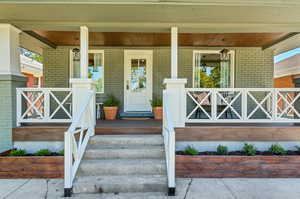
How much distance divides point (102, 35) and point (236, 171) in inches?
171

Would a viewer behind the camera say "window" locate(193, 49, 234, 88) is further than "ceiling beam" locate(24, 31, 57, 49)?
Yes

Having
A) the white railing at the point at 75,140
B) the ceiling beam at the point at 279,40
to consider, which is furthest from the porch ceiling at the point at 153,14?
the white railing at the point at 75,140

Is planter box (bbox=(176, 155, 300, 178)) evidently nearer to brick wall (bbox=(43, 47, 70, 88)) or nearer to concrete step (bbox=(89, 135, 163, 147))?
concrete step (bbox=(89, 135, 163, 147))

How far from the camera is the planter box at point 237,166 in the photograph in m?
3.59

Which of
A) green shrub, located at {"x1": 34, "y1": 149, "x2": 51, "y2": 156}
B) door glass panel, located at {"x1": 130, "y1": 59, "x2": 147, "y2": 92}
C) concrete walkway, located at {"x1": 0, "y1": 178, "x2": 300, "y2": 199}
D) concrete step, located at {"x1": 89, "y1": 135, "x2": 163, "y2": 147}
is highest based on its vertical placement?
door glass panel, located at {"x1": 130, "y1": 59, "x2": 147, "y2": 92}

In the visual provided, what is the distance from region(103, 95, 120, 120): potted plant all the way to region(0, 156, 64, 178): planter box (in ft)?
8.93

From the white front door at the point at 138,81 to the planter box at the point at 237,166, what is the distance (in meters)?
3.34

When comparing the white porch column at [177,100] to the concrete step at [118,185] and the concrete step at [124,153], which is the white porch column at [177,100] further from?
the concrete step at [118,185]

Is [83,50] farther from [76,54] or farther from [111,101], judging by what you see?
[76,54]

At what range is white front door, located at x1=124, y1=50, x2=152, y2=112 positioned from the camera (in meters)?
6.75

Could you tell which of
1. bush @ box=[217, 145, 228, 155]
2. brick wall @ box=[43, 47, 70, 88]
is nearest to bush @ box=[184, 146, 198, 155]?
bush @ box=[217, 145, 228, 155]

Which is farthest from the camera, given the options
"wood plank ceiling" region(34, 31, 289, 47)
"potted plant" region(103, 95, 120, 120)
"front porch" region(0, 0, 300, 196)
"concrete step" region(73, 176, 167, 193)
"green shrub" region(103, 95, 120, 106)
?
"green shrub" region(103, 95, 120, 106)

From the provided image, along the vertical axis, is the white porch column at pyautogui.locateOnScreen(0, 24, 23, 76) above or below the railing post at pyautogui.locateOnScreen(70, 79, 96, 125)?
above

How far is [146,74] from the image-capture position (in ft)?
22.2
